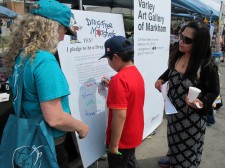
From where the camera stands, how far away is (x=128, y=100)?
2.06 m

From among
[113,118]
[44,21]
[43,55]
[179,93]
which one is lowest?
[113,118]

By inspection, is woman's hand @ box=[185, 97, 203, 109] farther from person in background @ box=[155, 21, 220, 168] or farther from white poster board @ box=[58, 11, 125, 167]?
white poster board @ box=[58, 11, 125, 167]

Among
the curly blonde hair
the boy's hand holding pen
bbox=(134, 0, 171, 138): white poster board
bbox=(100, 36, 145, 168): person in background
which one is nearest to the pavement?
bbox=(134, 0, 171, 138): white poster board

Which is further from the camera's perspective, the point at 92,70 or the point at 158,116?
the point at 158,116

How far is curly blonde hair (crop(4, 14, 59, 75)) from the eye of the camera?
1.40 metres

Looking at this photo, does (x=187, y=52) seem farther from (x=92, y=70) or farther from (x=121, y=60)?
(x=92, y=70)

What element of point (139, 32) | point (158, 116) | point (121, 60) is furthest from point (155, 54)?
point (121, 60)

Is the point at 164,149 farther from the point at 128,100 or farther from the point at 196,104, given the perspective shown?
the point at 128,100

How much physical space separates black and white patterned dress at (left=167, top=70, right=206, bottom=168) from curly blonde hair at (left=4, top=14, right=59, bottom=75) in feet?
4.28

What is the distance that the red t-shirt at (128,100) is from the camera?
6.51 feet

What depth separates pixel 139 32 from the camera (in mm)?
3094

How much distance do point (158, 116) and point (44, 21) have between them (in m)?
2.99

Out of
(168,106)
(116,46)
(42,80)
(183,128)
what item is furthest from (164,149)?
(42,80)

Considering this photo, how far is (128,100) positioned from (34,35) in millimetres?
943
